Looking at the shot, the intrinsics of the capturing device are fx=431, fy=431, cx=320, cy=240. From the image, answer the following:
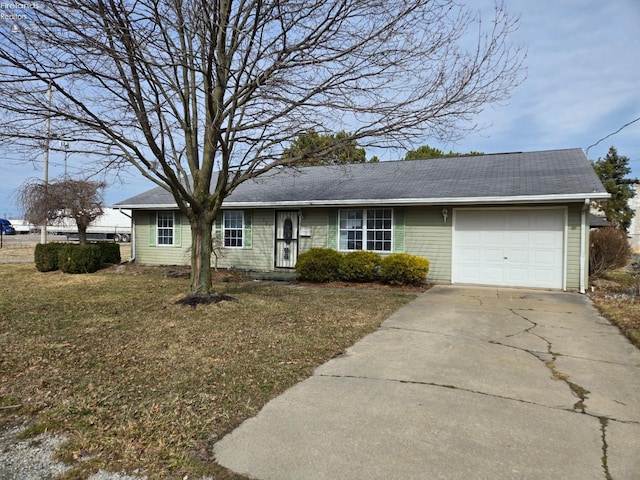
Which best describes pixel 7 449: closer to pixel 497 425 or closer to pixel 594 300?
pixel 497 425

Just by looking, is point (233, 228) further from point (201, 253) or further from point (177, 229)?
point (201, 253)

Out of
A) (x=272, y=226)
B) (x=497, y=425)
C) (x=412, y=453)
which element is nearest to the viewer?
(x=412, y=453)

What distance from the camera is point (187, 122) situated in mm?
7875

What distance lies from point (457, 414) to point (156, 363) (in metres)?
3.11

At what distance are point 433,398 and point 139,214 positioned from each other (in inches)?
575

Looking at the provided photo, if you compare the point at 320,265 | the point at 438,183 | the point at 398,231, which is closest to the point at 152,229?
the point at 320,265

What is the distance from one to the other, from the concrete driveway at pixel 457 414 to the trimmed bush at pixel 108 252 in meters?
11.6

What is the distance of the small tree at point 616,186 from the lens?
1134 inches

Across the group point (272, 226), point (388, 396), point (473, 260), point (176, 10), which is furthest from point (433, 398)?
point (272, 226)

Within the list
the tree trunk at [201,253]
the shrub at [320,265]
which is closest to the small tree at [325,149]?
the tree trunk at [201,253]

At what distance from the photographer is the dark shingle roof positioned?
10375 mm

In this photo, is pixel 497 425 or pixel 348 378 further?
pixel 348 378

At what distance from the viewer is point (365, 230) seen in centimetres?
1251

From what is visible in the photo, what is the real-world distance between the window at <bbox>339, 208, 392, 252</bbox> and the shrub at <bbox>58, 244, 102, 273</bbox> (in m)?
8.01
